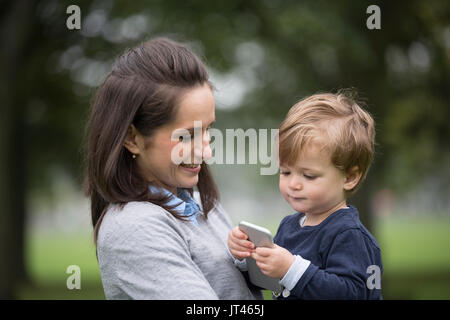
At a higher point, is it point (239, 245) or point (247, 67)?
point (247, 67)

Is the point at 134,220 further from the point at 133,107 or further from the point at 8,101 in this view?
Result: the point at 8,101

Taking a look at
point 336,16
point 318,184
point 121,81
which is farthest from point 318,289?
point 336,16

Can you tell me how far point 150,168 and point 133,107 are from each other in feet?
0.87

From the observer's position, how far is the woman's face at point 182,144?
2.10 metres

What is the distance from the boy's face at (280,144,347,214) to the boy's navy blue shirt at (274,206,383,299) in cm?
7

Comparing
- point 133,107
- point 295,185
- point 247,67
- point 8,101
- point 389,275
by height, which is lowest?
point 389,275

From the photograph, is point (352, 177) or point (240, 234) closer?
point (240, 234)

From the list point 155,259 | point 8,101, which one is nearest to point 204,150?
point 155,259

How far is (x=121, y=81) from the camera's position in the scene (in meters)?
2.15

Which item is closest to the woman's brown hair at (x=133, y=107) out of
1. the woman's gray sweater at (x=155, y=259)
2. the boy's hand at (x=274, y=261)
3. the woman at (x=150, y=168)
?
the woman at (x=150, y=168)

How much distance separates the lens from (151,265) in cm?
193

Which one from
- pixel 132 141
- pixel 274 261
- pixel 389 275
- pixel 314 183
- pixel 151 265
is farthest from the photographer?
pixel 389 275

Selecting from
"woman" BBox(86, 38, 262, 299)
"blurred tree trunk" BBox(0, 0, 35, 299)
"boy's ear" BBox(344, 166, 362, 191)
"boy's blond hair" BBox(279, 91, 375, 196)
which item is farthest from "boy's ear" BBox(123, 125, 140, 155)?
"blurred tree trunk" BBox(0, 0, 35, 299)

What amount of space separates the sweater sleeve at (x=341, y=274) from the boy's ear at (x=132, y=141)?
0.83 m
